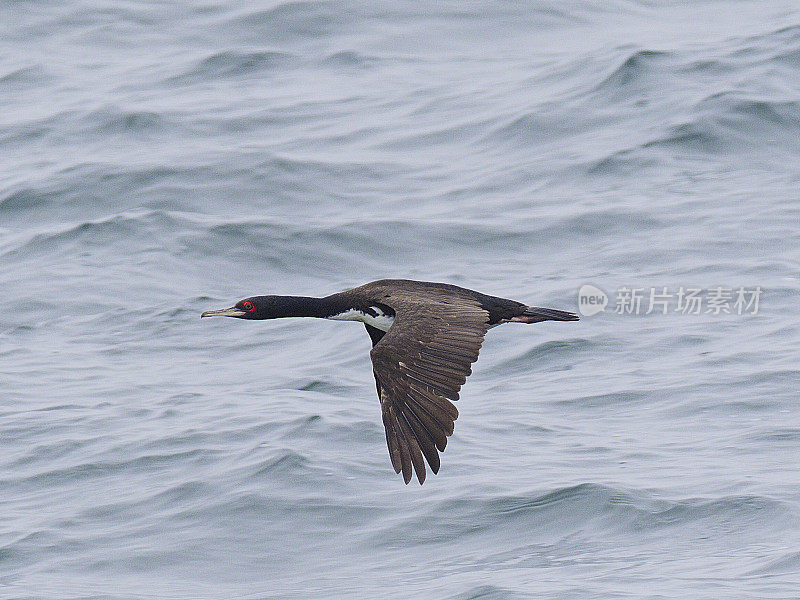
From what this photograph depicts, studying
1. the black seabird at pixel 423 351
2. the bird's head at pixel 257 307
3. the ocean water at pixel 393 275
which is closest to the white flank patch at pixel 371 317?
the black seabird at pixel 423 351

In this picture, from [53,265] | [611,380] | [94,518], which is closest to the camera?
[94,518]

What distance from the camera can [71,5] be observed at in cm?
2297

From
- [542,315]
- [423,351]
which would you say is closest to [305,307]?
[542,315]

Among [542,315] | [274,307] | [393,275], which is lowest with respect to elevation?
[393,275]

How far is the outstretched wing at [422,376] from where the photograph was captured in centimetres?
730

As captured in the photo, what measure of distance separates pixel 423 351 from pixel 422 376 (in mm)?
185

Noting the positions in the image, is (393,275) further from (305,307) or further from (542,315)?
(542,315)

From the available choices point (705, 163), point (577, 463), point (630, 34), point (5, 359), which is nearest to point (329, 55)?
point (630, 34)

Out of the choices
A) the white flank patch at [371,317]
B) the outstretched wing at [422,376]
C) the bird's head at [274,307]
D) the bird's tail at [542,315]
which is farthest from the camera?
the bird's head at [274,307]

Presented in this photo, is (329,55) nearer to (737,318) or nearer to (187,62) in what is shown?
(187,62)

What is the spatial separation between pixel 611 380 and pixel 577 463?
1.51 meters

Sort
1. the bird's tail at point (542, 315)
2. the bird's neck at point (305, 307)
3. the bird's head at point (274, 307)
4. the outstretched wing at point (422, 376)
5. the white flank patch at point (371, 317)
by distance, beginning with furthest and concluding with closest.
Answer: the bird's head at point (274, 307)
the bird's neck at point (305, 307)
the white flank patch at point (371, 317)
the bird's tail at point (542, 315)
the outstretched wing at point (422, 376)

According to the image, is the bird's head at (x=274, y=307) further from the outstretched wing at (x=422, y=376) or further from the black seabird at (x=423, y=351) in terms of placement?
the outstretched wing at (x=422, y=376)

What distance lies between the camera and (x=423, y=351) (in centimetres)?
771
